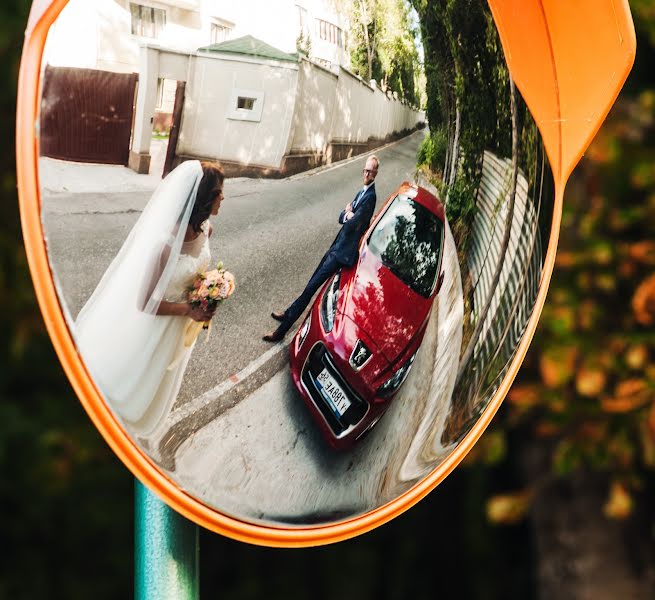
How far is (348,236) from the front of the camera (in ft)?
3.19

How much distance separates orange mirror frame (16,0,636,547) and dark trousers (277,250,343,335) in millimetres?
241

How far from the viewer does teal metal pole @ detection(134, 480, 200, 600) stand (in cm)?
108

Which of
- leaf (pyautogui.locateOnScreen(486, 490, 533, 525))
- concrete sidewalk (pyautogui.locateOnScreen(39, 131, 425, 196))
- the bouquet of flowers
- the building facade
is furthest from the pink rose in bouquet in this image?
leaf (pyautogui.locateOnScreen(486, 490, 533, 525))

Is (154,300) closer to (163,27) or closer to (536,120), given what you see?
(163,27)

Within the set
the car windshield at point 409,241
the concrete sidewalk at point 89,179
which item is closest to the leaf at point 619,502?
the car windshield at point 409,241

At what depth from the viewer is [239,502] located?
1.00 metres

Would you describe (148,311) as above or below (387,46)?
below

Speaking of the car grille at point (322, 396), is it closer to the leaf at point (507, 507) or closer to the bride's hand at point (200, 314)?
the bride's hand at point (200, 314)


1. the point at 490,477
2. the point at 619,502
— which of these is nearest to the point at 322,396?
the point at 619,502

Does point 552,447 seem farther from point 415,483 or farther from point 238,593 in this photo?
point 415,483

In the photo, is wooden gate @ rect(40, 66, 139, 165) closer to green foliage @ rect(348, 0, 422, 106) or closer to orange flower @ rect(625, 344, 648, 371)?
green foliage @ rect(348, 0, 422, 106)

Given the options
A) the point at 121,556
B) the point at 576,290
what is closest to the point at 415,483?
the point at 576,290

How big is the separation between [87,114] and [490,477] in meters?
2.32

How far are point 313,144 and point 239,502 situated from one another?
46 cm
